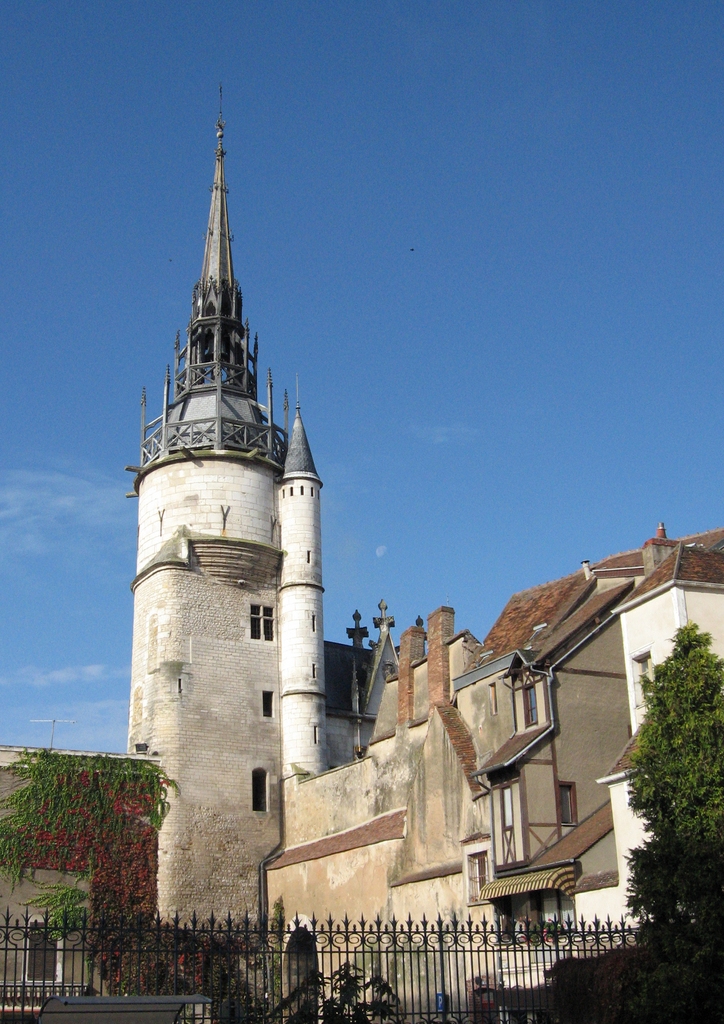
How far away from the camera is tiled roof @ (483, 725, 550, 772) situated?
2514cm

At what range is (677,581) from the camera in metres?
23.0

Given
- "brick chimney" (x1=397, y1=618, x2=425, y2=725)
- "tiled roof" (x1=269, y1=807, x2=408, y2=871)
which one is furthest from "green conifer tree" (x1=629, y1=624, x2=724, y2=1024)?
"brick chimney" (x1=397, y1=618, x2=425, y2=725)

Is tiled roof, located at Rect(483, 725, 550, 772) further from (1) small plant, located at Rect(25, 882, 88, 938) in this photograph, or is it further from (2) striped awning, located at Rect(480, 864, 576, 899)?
(1) small plant, located at Rect(25, 882, 88, 938)

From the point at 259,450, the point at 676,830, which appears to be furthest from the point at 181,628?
the point at 676,830

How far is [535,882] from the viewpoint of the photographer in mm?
23438

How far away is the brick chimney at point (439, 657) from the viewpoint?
3023cm

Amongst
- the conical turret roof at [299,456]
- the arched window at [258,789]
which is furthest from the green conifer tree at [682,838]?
the conical turret roof at [299,456]

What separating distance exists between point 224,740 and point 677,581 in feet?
61.6

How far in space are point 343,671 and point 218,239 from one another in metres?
17.8

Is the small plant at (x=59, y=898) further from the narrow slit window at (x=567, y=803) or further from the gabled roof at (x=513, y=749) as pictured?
the narrow slit window at (x=567, y=803)

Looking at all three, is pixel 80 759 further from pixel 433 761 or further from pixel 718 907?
pixel 718 907

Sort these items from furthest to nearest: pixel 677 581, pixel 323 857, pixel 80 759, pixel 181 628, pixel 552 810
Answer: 1. pixel 181 628
2. pixel 80 759
3. pixel 323 857
4. pixel 552 810
5. pixel 677 581

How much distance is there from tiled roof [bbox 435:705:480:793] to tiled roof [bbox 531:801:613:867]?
3.01 meters

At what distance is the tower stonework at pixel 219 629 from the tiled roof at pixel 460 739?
33.1ft
